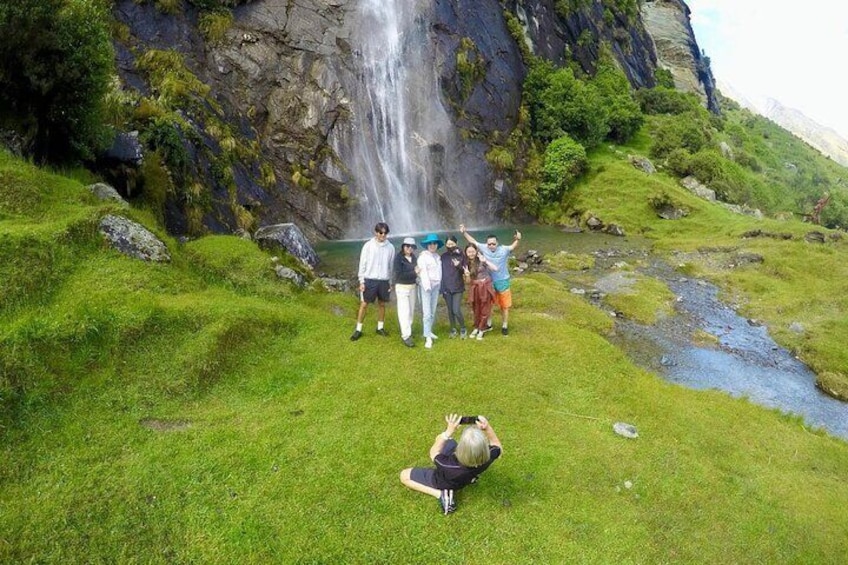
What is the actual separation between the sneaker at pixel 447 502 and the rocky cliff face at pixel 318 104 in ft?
66.8

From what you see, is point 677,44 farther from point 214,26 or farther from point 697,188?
point 214,26

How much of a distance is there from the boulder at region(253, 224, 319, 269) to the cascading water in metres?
17.5

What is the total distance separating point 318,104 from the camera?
44.4 meters

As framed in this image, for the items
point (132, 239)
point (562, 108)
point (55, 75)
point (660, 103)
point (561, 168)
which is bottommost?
point (132, 239)

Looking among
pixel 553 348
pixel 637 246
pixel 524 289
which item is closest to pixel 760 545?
pixel 553 348

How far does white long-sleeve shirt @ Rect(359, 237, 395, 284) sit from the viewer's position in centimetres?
1391

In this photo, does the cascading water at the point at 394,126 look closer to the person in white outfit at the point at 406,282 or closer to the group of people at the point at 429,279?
the group of people at the point at 429,279

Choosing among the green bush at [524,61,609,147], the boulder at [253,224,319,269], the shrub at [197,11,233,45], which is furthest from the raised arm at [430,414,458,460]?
the green bush at [524,61,609,147]

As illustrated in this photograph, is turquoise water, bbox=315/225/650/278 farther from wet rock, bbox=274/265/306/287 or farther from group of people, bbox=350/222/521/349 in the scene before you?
group of people, bbox=350/222/521/349

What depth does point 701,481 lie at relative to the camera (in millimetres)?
9734

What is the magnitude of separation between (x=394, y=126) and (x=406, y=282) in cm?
3659

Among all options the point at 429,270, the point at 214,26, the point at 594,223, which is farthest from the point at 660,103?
the point at 429,270

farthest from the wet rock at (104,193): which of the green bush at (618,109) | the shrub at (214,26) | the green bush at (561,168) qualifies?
the green bush at (618,109)

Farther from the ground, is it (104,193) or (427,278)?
(104,193)
